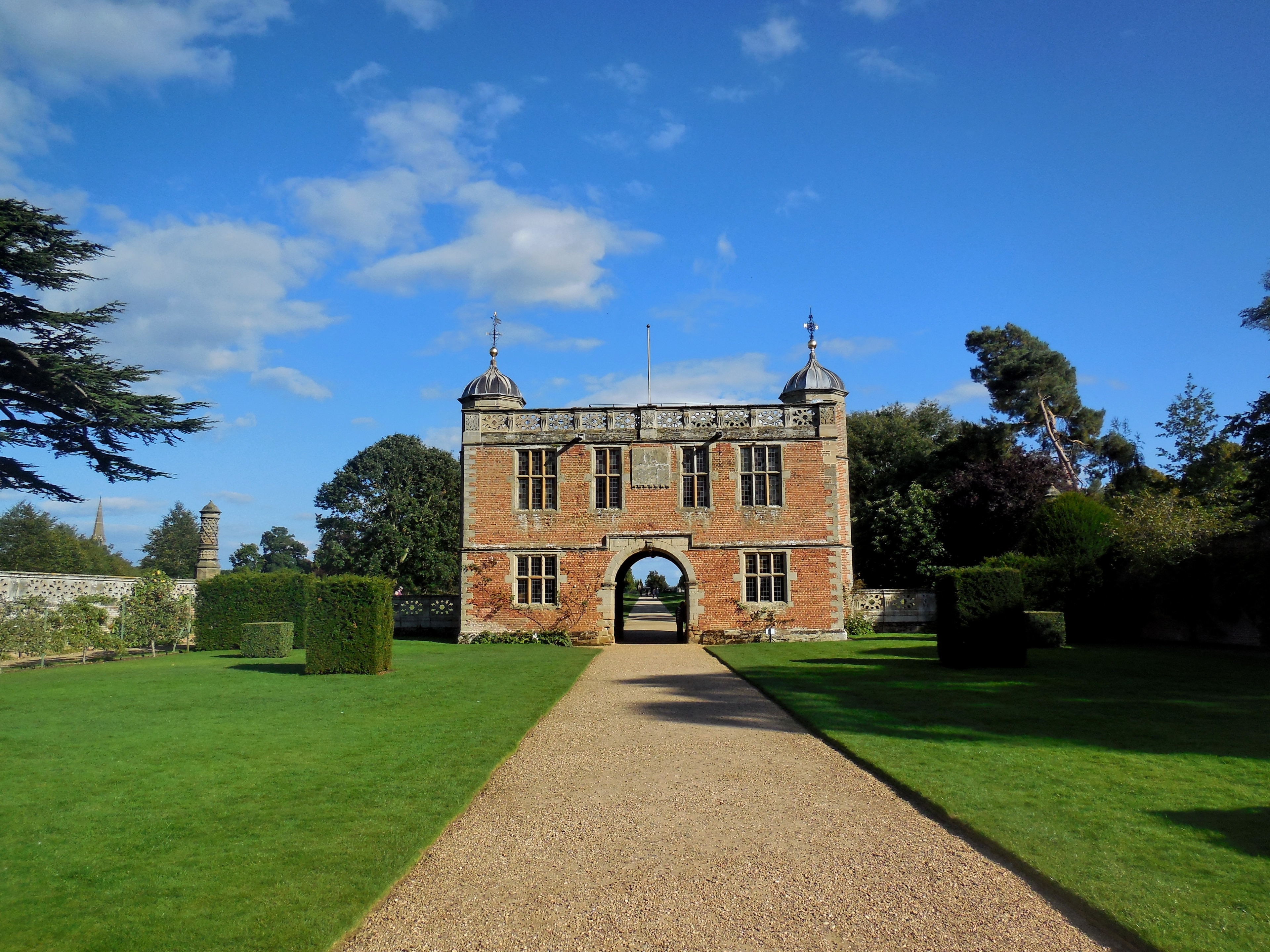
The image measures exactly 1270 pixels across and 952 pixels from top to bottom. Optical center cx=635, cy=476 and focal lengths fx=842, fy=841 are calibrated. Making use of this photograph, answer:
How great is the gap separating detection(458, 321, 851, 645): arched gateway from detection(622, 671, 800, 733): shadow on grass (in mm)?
9739

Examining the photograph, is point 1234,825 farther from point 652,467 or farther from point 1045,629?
point 652,467

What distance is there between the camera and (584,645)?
86.7ft

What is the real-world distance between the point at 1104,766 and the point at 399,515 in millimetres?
44561

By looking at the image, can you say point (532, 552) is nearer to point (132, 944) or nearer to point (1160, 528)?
point (1160, 528)

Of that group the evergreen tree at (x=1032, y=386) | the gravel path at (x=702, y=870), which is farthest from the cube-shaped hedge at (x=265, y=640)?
the evergreen tree at (x=1032, y=386)

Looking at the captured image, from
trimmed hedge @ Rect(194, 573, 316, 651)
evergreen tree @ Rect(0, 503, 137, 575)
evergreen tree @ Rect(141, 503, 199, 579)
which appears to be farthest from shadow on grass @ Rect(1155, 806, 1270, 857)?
evergreen tree @ Rect(141, 503, 199, 579)

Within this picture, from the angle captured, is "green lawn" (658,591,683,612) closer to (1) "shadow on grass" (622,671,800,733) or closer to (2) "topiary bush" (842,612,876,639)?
(2) "topiary bush" (842,612,876,639)

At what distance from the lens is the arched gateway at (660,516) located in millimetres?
26688

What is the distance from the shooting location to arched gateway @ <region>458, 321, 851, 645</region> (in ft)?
87.6

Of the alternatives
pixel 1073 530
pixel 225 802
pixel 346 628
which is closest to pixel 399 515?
pixel 346 628

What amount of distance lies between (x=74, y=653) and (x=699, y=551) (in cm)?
1830

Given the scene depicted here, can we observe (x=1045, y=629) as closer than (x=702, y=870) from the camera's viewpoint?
No

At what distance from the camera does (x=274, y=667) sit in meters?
19.1

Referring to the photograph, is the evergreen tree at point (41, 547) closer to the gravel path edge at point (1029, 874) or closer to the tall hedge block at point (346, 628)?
the tall hedge block at point (346, 628)
